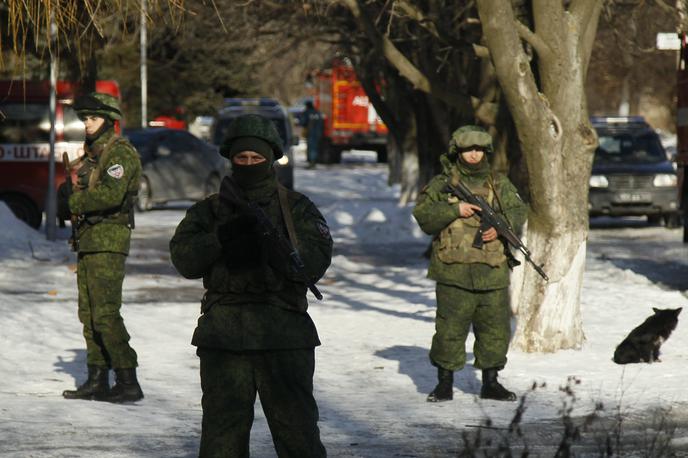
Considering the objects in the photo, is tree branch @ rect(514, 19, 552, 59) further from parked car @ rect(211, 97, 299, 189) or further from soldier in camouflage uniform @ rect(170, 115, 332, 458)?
parked car @ rect(211, 97, 299, 189)

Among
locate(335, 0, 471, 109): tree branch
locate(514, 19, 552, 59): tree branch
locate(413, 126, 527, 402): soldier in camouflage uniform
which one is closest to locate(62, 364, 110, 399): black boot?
locate(413, 126, 527, 402): soldier in camouflage uniform

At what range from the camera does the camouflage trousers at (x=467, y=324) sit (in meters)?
8.89

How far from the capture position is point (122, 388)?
29.3ft

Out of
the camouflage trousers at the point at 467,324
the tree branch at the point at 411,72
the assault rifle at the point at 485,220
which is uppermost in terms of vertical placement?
the tree branch at the point at 411,72

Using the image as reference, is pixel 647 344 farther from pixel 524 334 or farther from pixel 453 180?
pixel 453 180

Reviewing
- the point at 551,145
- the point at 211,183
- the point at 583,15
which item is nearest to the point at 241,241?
the point at 551,145

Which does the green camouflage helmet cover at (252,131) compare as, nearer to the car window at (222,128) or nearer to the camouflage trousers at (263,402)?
the camouflage trousers at (263,402)

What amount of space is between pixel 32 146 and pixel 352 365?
12424 millimetres

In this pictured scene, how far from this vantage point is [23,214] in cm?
2245

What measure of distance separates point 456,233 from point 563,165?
2.31 m

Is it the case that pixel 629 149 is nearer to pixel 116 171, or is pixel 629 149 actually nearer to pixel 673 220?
pixel 673 220

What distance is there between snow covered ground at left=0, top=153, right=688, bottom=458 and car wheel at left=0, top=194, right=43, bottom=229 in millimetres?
1720

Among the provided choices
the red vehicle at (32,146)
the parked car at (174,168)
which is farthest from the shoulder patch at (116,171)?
the parked car at (174,168)

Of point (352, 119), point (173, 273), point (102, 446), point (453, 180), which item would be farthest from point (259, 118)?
point (352, 119)
